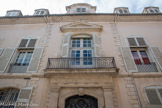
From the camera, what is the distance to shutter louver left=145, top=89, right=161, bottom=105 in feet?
14.0

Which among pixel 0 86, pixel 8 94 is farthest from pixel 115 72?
pixel 0 86

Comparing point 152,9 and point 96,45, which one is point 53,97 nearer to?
point 96,45

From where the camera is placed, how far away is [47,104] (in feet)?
14.4

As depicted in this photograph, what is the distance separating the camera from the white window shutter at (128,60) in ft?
17.6

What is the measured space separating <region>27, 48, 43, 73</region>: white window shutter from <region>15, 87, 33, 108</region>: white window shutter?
3.24 feet

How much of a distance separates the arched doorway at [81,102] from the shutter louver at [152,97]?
7.20ft

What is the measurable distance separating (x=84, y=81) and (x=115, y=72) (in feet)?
4.80

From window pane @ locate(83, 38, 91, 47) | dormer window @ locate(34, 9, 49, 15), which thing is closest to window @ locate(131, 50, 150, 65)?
window pane @ locate(83, 38, 91, 47)

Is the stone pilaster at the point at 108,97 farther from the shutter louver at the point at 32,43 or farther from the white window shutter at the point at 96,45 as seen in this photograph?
the shutter louver at the point at 32,43

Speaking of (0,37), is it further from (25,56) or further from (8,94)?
(8,94)

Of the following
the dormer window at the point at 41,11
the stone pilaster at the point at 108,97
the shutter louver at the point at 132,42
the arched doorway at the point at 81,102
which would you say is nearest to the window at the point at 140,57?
the shutter louver at the point at 132,42

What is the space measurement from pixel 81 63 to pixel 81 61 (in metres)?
0.12

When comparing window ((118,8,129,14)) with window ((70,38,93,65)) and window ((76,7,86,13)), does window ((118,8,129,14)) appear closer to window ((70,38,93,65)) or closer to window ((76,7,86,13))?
window ((76,7,86,13))

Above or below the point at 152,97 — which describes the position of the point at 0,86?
above
